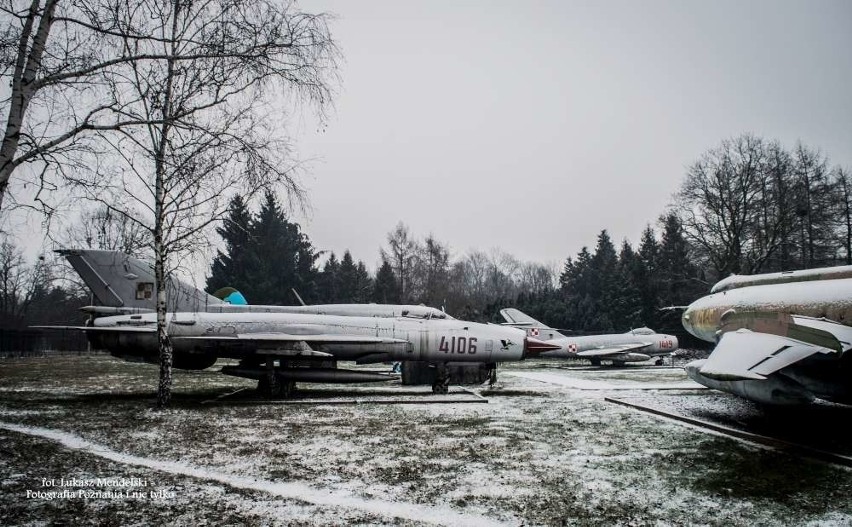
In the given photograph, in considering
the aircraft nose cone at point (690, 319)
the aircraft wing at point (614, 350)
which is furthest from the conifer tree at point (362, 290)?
the aircraft nose cone at point (690, 319)

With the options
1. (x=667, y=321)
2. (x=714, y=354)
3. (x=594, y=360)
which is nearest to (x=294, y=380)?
(x=714, y=354)

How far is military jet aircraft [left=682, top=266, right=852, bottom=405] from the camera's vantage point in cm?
701

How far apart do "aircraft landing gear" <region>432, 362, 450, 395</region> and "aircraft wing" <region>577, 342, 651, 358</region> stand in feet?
49.5

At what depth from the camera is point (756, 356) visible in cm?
709

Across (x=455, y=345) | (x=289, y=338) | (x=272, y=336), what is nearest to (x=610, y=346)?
(x=455, y=345)

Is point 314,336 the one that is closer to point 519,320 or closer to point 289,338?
point 289,338

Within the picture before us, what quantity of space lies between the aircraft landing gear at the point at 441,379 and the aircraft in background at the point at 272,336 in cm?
3

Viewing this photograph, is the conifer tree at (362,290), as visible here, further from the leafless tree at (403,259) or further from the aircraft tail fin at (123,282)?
the aircraft tail fin at (123,282)

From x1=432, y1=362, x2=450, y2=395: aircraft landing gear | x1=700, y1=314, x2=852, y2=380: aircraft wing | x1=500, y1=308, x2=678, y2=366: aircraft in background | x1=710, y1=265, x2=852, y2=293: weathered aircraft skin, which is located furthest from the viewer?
x1=500, y1=308, x2=678, y2=366: aircraft in background

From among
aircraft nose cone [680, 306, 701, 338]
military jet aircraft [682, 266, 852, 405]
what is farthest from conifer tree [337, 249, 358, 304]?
military jet aircraft [682, 266, 852, 405]

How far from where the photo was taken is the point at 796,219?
3062cm

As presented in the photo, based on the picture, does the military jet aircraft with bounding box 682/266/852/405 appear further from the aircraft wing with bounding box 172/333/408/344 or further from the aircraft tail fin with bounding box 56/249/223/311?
the aircraft tail fin with bounding box 56/249/223/311

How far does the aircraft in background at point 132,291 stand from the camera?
12.8 metres

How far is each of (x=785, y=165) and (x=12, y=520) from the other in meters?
38.3
